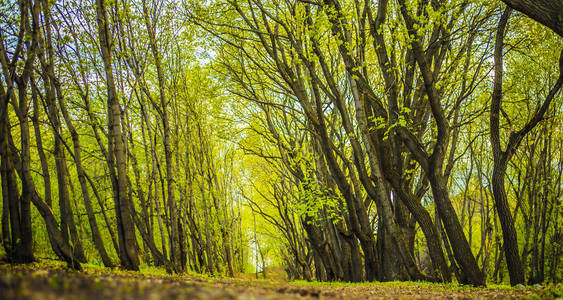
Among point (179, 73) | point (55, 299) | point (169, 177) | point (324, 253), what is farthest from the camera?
point (179, 73)

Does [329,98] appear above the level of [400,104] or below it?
above

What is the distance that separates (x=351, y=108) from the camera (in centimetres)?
1539

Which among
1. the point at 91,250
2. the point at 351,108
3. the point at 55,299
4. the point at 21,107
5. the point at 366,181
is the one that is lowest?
the point at 91,250

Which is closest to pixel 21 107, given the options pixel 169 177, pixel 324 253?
pixel 169 177

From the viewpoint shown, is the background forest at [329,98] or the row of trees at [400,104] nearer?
the background forest at [329,98]

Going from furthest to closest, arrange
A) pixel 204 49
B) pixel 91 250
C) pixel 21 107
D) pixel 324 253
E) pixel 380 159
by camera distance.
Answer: pixel 91 250, pixel 324 253, pixel 204 49, pixel 380 159, pixel 21 107

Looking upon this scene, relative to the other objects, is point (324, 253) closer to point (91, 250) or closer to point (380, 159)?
point (380, 159)

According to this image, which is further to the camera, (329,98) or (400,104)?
(400,104)

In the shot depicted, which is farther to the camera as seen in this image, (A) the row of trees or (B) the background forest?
(A) the row of trees

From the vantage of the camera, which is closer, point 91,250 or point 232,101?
point 232,101

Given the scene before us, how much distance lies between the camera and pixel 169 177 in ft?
37.0

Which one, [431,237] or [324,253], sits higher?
[431,237]

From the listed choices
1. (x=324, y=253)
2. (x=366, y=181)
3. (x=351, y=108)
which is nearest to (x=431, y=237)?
(x=366, y=181)

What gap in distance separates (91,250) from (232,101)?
56.3 feet
